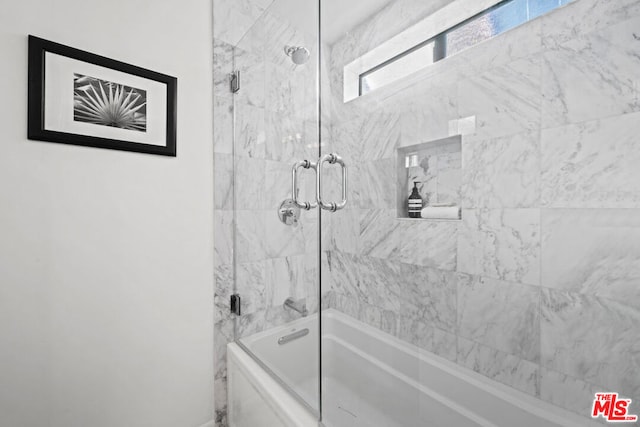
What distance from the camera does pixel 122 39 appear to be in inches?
46.2

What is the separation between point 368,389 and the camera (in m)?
1.11

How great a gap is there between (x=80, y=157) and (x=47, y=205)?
0.69 ft

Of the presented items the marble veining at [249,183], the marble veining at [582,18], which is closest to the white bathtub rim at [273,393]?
the marble veining at [249,183]

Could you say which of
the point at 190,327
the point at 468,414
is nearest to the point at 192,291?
the point at 190,327

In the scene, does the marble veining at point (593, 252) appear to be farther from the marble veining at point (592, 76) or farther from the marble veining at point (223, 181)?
the marble veining at point (223, 181)

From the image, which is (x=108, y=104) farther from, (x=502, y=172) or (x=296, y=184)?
(x=502, y=172)

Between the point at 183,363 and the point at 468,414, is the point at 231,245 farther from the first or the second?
the point at 468,414

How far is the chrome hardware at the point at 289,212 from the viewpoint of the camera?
1187 millimetres

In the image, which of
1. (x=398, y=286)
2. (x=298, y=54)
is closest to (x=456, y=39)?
(x=298, y=54)

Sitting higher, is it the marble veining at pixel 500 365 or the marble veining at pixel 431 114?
the marble veining at pixel 431 114

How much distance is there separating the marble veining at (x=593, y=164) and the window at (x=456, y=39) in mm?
438

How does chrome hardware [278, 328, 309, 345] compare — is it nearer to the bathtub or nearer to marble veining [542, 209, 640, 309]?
the bathtub

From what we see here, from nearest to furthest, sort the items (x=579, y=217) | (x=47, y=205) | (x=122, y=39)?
(x=579, y=217) → (x=47, y=205) → (x=122, y=39)

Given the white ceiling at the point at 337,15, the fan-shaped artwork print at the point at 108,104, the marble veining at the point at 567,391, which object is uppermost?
the white ceiling at the point at 337,15
